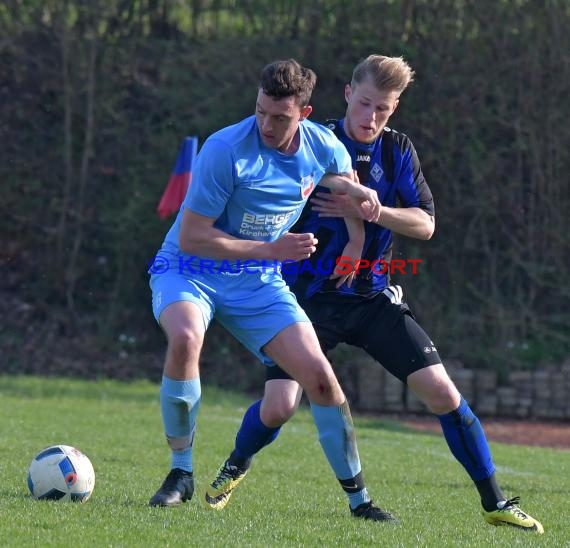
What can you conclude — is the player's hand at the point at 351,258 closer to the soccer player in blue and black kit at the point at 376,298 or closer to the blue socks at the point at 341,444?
the soccer player in blue and black kit at the point at 376,298

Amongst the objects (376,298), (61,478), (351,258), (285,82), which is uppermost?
(285,82)

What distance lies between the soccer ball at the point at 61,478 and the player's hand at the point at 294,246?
4.59 ft

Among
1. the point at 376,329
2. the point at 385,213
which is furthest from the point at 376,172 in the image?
the point at 376,329

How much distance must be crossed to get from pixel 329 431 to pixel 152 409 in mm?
6192

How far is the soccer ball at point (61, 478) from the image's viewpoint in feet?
18.1

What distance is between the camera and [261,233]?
546 centimetres

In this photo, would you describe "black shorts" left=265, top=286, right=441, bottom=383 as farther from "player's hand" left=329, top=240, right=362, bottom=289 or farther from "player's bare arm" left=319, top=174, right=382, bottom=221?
"player's bare arm" left=319, top=174, right=382, bottom=221

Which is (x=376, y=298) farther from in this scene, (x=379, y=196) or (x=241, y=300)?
(x=241, y=300)

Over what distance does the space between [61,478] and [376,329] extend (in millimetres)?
1616

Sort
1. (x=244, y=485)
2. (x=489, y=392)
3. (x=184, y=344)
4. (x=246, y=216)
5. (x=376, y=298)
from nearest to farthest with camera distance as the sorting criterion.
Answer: (x=184, y=344), (x=246, y=216), (x=376, y=298), (x=244, y=485), (x=489, y=392)

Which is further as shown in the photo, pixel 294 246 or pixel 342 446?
pixel 342 446

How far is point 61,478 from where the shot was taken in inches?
217

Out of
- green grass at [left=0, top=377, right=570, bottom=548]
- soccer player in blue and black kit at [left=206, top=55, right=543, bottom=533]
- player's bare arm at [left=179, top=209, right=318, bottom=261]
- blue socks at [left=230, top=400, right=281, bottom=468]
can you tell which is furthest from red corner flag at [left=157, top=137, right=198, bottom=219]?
player's bare arm at [left=179, top=209, right=318, bottom=261]

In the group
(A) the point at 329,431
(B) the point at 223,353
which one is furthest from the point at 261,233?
(B) the point at 223,353
